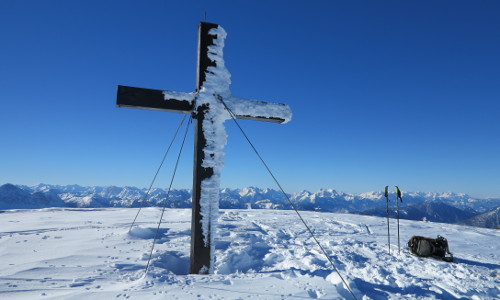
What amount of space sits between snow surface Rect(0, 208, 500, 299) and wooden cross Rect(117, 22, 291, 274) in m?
A: 0.52

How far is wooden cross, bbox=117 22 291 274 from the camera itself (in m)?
3.47

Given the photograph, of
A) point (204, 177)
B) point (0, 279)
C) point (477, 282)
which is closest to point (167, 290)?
point (204, 177)

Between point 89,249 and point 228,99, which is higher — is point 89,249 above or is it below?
below

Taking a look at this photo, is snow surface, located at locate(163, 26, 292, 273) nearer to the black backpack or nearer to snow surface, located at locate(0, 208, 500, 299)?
snow surface, located at locate(0, 208, 500, 299)

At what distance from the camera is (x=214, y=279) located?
10.4 feet

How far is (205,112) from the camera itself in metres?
3.60

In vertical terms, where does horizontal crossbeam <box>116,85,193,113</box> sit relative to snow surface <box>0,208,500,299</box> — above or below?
above

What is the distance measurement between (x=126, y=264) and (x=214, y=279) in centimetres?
227

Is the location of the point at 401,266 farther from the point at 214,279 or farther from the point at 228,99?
the point at 228,99

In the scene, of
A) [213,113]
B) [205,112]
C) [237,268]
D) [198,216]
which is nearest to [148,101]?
[205,112]

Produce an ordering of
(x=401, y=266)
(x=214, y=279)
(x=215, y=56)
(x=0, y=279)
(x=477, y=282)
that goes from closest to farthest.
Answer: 1. (x=214, y=279)
2. (x=0, y=279)
3. (x=215, y=56)
4. (x=477, y=282)
5. (x=401, y=266)

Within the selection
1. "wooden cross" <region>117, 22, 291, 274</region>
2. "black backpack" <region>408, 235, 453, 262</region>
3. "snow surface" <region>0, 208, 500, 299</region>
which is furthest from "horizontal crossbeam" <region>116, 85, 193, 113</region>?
"black backpack" <region>408, 235, 453, 262</region>

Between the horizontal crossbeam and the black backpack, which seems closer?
the horizontal crossbeam

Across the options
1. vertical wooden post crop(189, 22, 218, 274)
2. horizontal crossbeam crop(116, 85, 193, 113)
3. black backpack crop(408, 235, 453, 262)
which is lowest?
black backpack crop(408, 235, 453, 262)
